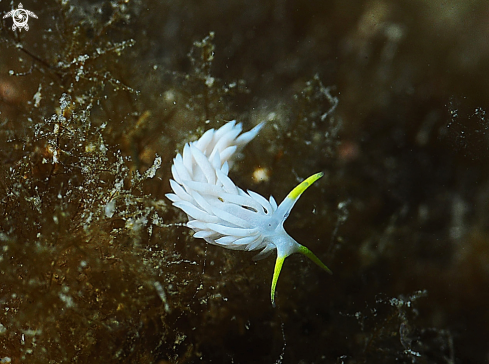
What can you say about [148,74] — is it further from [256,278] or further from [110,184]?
[256,278]

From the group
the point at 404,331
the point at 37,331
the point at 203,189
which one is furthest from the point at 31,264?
the point at 404,331

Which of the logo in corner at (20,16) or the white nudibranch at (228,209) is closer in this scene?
the white nudibranch at (228,209)

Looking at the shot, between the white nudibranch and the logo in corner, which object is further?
the logo in corner

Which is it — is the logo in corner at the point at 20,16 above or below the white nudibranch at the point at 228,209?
above

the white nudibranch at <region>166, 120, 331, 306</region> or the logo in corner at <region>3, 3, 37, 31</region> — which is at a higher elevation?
the logo in corner at <region>3, 3, 37, 31</region>
